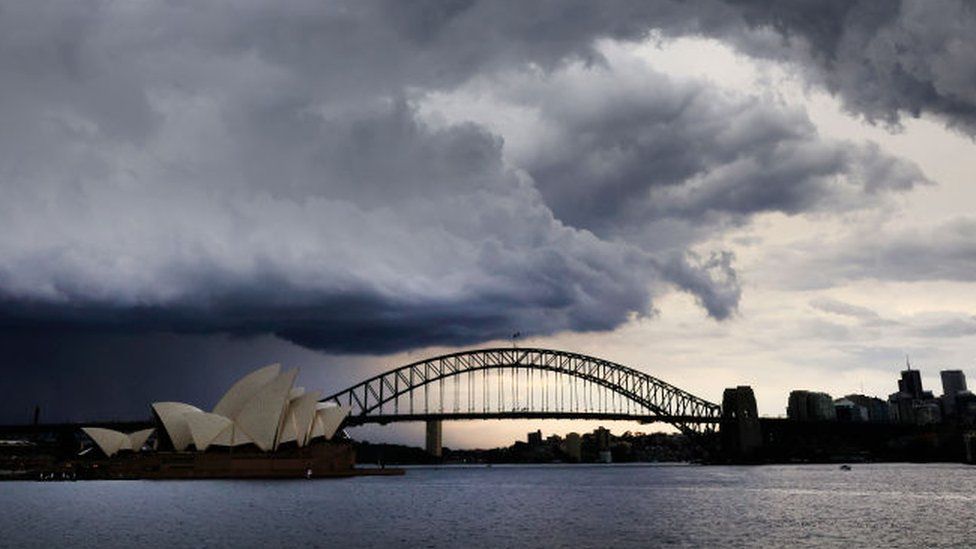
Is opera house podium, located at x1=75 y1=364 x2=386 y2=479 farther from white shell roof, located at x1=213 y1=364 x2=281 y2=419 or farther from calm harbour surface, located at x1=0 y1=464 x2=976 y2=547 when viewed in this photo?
calm harbour surface, located at x1=0 y1=464 x2=976 y2=547

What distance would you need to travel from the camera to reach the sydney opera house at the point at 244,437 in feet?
346

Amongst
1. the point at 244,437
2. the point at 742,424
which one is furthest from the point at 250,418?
the point at 742,424

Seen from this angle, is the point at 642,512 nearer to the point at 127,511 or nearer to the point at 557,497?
the point at 557,497

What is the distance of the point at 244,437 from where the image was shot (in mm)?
107000

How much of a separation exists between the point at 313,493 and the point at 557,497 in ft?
74.4

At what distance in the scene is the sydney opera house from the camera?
10550 cm

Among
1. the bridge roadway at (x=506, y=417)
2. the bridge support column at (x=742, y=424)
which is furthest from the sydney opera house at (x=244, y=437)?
the bridge support column at (x=742, y=424)

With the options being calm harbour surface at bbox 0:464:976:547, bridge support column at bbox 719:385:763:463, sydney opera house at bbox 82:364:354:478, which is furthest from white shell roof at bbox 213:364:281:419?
bridge support column at bbox 719:385:763:463

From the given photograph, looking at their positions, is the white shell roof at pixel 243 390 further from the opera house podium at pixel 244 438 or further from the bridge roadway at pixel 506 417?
the bridge roadway at pixel 506 417

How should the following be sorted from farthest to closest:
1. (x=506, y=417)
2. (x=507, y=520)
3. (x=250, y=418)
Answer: (x=506, y=417), (x=250, y=418), (x=507, y=520)

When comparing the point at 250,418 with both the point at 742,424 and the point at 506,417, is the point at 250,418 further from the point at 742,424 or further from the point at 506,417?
the point at 742,424

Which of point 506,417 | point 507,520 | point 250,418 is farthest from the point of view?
point 506,417

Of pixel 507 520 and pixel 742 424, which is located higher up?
pixel 742 424

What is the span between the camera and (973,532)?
3822 centimetres
